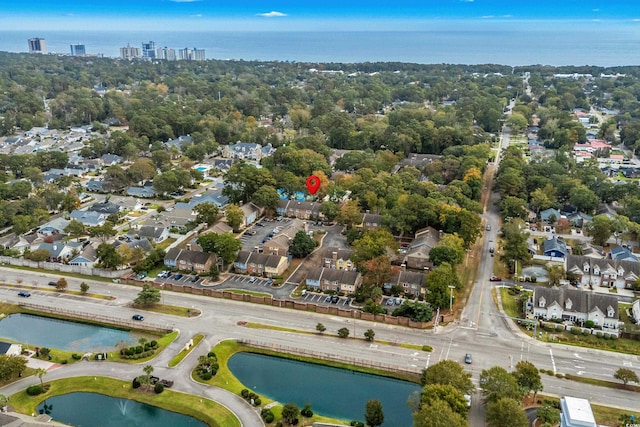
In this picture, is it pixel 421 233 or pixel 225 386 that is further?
pixel 421 233

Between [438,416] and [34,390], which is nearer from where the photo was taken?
[438,416]

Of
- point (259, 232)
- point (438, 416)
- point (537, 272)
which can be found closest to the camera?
point (438, 416)

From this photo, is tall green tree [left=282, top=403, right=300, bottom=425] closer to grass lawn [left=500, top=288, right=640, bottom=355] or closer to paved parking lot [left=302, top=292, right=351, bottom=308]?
paved parking lot [left=302, top=292, right=351, bottom=308]

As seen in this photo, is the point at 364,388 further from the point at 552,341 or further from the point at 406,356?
the point at 552,341

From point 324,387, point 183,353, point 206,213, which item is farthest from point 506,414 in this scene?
point 206,213

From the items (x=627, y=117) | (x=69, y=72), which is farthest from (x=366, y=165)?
(x=69, y=72)

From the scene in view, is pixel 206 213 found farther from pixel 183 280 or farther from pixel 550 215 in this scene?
pixel 550 215
